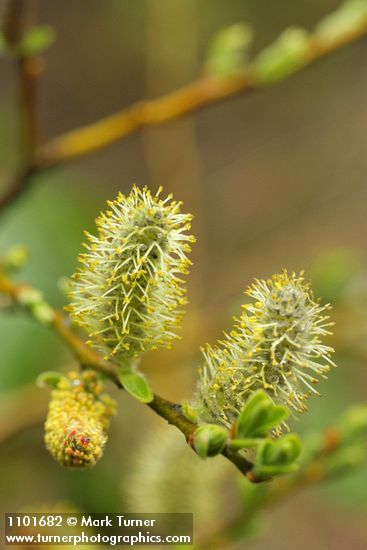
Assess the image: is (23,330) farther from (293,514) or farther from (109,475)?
(293,514)

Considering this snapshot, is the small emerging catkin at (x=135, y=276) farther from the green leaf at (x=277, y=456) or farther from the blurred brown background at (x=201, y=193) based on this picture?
the blurred brown background at (x=201, y=193)

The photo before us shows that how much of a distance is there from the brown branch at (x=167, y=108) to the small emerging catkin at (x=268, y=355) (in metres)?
0.62

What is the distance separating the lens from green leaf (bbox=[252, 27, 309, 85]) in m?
1.19

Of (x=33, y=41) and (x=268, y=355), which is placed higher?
(x=33, y=41)

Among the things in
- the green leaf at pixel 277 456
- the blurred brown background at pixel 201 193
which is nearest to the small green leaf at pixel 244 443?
the green leaf at pixel 277 456

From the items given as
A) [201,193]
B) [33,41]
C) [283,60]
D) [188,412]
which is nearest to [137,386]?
[188,412]

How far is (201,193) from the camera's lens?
256 cm

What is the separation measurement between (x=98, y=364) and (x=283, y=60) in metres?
0.65

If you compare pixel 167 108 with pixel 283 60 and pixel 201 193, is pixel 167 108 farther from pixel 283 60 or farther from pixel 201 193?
pixel 201 193

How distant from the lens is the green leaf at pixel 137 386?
Answer: 26.4 inches

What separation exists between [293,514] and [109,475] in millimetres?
689

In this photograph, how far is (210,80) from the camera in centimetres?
126

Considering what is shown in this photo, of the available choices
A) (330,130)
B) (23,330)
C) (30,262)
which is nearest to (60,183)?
(30,262)

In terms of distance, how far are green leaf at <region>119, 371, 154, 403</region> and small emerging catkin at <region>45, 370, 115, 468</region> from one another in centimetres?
4
